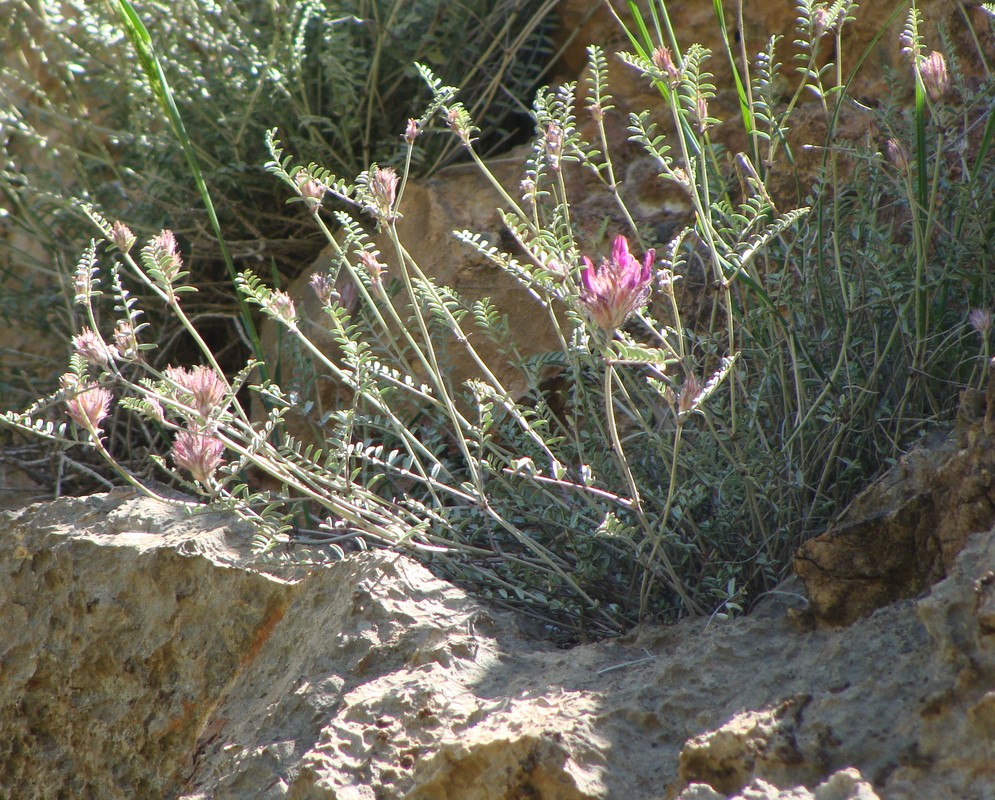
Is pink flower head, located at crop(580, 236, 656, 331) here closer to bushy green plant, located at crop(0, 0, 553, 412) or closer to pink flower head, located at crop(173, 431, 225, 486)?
pink flower head, located at crop(173, 431, 225, 486)

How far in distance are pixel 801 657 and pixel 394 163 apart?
2017 millimetres

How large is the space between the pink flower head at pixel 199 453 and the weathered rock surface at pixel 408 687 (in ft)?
0.87

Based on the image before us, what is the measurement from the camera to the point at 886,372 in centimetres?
174

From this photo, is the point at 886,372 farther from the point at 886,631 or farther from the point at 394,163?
the point at 394,163

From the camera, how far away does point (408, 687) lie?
4.49 feet

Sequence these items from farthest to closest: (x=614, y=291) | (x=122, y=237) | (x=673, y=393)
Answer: (x=122, y=237), (x=673, y=393), (x=614, y=291)

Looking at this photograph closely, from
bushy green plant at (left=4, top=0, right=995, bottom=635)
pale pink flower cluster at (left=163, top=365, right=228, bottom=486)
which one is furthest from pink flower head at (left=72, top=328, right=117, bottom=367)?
pale pink flower cluster at (left=163, top=365, right=228, bottom=486)

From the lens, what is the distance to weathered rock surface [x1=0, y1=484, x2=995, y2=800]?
1.05 m

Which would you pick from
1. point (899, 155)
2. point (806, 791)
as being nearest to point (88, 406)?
point (806, 791)

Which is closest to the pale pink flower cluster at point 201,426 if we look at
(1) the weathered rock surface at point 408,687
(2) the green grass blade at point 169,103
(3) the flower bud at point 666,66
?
(1) the weathered rock surface at point 408,687

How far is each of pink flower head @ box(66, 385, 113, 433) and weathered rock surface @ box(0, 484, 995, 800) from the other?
291 mm

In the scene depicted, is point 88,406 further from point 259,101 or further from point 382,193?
point 259,101

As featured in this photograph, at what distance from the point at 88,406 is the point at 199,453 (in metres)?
0.27

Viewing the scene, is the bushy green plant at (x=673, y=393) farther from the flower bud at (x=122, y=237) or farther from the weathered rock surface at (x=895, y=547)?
the weathered rock surface at (x=895, y=547)
